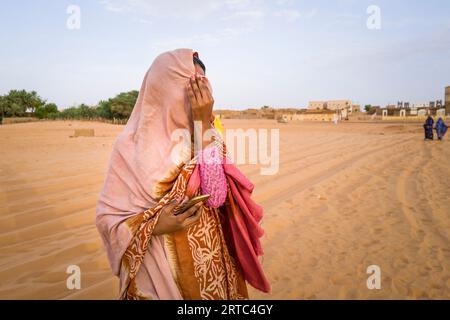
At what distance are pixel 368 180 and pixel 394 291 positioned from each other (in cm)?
506

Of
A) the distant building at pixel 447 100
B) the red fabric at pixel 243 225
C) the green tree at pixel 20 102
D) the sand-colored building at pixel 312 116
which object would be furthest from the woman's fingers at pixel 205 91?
the distant building at pixel 447 100

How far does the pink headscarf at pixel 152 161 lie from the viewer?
1521 mm

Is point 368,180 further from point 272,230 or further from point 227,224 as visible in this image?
point 227,224

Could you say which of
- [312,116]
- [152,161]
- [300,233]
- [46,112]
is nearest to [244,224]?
[152,161]

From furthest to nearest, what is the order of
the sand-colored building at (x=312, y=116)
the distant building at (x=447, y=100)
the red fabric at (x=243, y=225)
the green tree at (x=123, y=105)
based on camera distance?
1. the distant building at (x=447, y=100)
2. the sand-colored building at (x=312, y=116)
3. the green tree at (x=123, y=105)
4. the red fabric at (x=243, y=225)

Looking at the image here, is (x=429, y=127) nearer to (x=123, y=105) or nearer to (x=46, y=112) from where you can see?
(x=123, y=105)

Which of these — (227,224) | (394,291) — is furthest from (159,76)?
(394,291)

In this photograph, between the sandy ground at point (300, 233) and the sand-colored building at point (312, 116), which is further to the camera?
the sand-colored building at point (312, 116)

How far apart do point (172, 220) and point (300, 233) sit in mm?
3412

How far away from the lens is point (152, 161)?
1529 millimetres

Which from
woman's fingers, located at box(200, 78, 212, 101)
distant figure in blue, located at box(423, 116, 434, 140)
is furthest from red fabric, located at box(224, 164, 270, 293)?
distant figure in blue, located at box(423, 116, 434, 140)

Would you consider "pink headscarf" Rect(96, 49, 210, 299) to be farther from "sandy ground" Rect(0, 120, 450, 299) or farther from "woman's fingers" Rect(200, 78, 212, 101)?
"sandy ground" Rect(0, 120, 450, 299)

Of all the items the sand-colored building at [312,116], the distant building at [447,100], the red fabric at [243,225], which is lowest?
the red fabric at [243,225]

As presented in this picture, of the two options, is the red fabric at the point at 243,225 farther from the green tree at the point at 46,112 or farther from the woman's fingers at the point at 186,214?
the green tree at the point at 46,112
